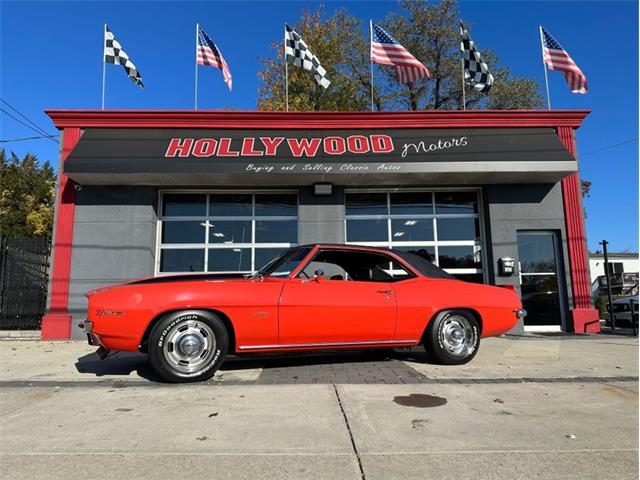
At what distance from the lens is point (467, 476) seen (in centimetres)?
230

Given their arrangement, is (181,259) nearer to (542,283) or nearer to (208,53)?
(208,53)

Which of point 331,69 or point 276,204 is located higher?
point 331,69

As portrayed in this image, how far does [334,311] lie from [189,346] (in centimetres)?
160

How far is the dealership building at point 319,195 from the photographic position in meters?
9.05

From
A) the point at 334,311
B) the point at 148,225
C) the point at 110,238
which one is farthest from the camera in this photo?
the point at 148,225

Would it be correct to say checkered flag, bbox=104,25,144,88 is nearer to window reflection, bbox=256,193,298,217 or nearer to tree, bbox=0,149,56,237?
window reflection, bbox=256,193,298,217

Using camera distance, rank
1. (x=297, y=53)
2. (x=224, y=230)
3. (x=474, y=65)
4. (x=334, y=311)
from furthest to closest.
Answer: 1. (x=297, y=53)
2. (x=474, y=65)
3. (x=224, y=230)
4. (x=334, y=311)

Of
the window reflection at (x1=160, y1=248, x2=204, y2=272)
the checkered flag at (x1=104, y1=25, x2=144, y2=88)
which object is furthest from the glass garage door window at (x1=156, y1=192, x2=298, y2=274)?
the checkered flag at (x1=104, y1=25, x2=144, y2=88)

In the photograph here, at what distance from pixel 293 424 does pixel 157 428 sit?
970 mm

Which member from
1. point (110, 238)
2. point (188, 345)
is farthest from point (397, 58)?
point (188, 345)

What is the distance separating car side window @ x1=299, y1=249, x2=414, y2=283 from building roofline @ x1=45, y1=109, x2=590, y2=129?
5105mm

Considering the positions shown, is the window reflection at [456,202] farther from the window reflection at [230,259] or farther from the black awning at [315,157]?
the window reflection at [230,259]

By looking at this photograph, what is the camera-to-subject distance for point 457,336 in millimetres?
5398

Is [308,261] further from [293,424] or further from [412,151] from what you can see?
[412,151]
